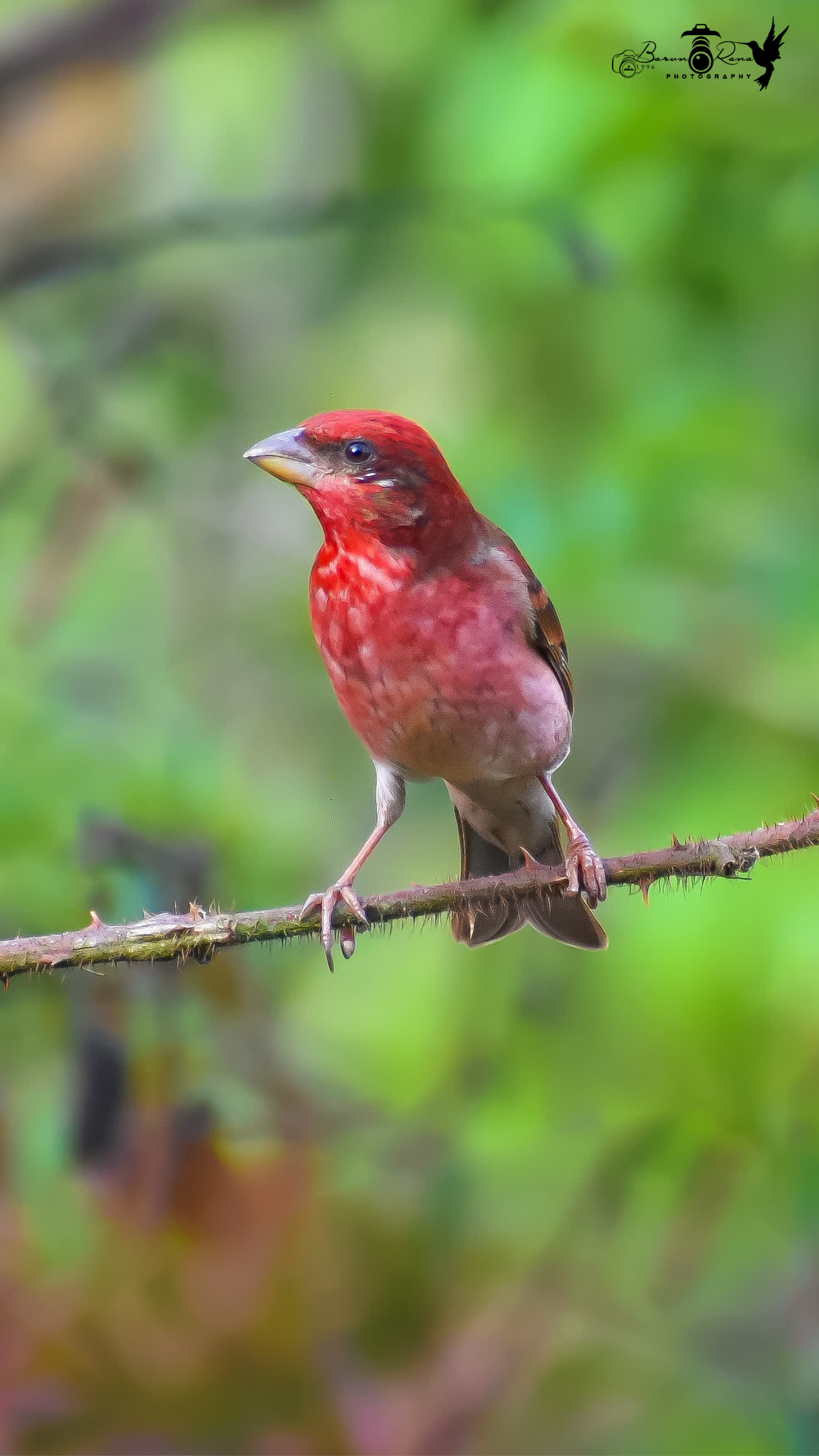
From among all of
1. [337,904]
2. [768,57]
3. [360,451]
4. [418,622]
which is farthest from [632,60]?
[337,904]

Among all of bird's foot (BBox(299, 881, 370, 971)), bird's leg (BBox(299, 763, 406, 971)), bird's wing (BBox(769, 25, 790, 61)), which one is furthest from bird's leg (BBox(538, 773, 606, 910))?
bird's wing (BBox(769, 25, 790, 61))

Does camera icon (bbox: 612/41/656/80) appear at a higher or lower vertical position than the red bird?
higher

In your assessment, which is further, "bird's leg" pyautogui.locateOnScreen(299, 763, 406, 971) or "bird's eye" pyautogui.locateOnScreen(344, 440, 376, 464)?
"bird's eye" pyautogui.locateOnScreen(344, 440, 376, 464)

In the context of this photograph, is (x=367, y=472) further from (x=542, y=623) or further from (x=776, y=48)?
(x=776, y=48)

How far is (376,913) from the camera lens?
2803 mm

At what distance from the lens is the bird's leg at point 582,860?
3.93 m

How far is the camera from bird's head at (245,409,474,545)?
3.72 m

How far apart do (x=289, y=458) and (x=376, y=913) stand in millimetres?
1345

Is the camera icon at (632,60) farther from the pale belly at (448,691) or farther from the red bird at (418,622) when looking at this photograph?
the pale belly at (448,691)

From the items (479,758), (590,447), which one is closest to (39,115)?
(590,447)

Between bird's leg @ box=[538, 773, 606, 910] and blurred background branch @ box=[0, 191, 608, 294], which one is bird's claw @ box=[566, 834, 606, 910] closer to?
bird's leg @ box=[538, 773, 606, 910]

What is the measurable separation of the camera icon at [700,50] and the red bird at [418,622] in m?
2.43

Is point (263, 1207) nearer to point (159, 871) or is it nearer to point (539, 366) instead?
point (159, 871)

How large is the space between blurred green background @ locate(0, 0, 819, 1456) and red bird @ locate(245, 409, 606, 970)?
0.93 metres
